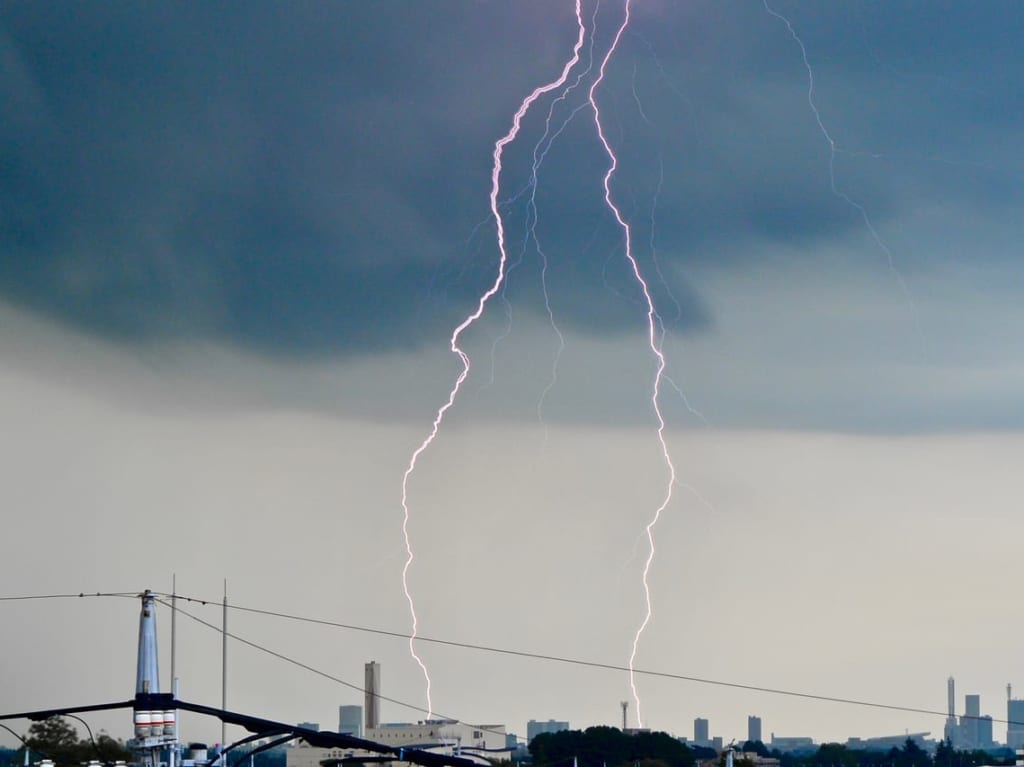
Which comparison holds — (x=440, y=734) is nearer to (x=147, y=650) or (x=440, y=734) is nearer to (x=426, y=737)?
(x=426, y=737)

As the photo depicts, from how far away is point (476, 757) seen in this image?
79938 millimetres

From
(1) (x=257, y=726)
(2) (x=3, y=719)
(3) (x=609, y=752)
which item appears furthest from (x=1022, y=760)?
(3) (x=609, y=752)

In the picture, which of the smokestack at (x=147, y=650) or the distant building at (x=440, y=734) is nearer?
the smokestack at (x=147, y=650)

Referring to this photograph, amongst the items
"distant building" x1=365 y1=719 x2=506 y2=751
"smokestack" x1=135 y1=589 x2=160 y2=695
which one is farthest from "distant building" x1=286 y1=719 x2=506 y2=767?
"smokestack" x1=135 y1=589 x2=160 y2=695

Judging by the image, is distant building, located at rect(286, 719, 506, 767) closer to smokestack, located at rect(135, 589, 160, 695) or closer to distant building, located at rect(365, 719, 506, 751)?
distant building, located at rect(365, 719, 506, 751)

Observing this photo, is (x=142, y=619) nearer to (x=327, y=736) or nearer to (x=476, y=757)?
(x=327, y=736)

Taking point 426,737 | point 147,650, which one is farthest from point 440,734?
point 147,650

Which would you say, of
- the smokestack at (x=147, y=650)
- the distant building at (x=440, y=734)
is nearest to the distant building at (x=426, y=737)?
the distant building at (x=440, y=734)

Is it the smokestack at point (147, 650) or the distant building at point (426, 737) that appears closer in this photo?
the smokestack at point (147, 650)

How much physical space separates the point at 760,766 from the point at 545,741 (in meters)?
26.4

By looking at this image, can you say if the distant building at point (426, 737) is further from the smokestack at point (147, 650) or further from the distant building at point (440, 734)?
the smokestack at point (147, 650)

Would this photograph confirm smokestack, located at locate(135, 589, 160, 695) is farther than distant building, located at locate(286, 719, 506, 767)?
No

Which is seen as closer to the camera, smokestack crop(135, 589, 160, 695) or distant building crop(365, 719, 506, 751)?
smokestack crop(135, 589, 160, 695)

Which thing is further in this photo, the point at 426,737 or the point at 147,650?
the point at 426,737
